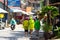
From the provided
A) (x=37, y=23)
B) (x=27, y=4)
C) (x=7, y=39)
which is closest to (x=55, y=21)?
(x=37, y=23)

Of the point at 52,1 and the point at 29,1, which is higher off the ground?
the point at 52,1

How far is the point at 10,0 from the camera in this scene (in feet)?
118

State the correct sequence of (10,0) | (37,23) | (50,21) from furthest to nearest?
(10,0), (37,23), (50,21)

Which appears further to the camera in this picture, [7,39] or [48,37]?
[7,39]

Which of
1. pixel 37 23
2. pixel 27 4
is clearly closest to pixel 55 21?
pixel 37 23

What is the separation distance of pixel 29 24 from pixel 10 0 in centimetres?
1832

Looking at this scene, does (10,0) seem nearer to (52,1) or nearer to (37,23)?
(52,1)

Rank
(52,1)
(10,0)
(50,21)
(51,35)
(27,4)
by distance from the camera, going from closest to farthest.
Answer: (51,35) → (50,21) → (52,1) → (10,0) → (27,4)

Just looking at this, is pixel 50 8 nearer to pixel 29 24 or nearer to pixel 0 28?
pixel 29 24

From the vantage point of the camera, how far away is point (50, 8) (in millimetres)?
17016

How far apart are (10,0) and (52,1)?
1497 centimetres

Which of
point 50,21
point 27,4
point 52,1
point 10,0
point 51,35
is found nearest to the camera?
point 51,35

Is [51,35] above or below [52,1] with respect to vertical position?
below

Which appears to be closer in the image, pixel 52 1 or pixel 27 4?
pixel 52 1
